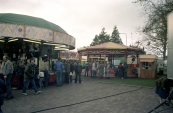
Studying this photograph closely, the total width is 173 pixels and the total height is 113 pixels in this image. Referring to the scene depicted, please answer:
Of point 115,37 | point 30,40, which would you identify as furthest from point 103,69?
point 115,37

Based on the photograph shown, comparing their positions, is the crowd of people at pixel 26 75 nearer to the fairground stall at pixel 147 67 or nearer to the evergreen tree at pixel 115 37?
the fairground stall at pixel 147 67

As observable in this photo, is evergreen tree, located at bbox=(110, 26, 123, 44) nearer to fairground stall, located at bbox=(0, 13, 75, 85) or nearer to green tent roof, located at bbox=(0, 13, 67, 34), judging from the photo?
fairground stall, located at bbox=(0, 13, 75, 85)

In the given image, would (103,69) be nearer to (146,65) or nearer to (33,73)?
(146,65)

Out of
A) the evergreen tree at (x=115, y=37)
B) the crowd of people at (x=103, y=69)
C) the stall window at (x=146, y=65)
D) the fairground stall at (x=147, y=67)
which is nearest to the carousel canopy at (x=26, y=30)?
the crowd of people at (x=103, y=69)

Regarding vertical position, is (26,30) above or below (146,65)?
above

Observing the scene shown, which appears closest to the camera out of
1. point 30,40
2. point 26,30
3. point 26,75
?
point 26,75

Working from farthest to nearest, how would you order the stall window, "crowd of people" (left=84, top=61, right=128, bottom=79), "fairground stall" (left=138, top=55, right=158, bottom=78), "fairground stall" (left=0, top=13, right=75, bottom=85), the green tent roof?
the stall window → "fairground stall" (left=138, top=55, right=158, bottom=78) → "crowd of people" (left=84, top=61, right=128, bottom=79) → the green tent roof → "fairground stall" (left=0, top=13, right=75, bottom=85)

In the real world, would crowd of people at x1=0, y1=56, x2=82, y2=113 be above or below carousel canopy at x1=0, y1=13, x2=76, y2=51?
below

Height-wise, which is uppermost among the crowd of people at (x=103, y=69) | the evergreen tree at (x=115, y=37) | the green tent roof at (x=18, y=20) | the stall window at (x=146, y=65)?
the evergreen tree at (x=115, y=37)

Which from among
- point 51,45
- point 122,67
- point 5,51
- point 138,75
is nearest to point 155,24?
point 122,67

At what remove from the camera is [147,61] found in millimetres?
19703

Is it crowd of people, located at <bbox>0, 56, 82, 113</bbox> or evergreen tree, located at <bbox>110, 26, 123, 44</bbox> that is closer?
crowd of people, located at <bbox>0, 56, 82, 113</bbox>

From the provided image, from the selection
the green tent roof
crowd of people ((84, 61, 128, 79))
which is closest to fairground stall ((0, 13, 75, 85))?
the green tent roof

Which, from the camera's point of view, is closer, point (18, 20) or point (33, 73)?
point (33, 73)
